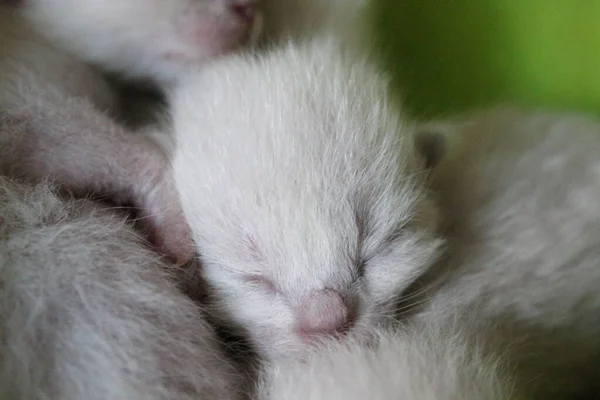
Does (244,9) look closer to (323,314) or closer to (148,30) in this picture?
(148,30)

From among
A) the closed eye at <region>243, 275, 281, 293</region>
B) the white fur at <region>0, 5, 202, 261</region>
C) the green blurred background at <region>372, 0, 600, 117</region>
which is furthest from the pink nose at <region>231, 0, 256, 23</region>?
the green blurred background at <region>372, 0, 600, 117</region>

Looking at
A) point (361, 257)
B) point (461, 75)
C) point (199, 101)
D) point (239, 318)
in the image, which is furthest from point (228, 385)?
point (461, 75)

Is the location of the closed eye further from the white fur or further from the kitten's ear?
the kitten's ear

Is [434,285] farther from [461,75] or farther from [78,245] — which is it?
[461,75]

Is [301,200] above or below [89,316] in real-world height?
above

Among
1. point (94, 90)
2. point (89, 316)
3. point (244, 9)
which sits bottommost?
point (89, 316)

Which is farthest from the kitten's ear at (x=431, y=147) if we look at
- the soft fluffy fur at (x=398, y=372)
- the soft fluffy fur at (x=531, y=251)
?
the soft fluffy fur at (x=398, y=372)

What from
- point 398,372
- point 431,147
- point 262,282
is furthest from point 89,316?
point 431,147
